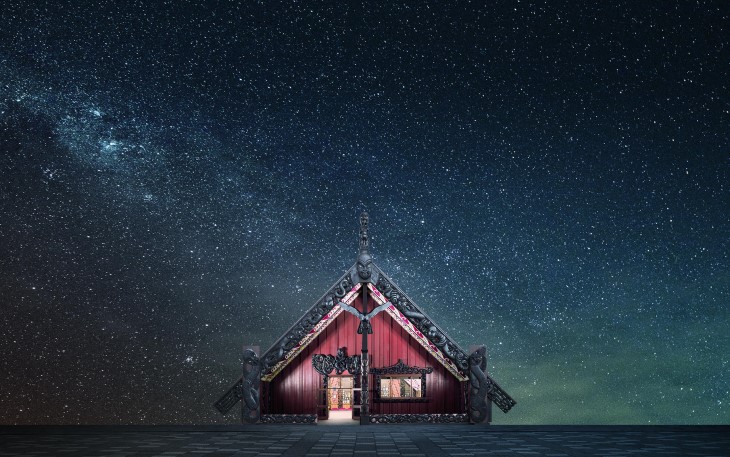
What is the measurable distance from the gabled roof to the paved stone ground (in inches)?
58.7

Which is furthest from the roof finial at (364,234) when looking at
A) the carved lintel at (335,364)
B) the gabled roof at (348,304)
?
the carved lintel at (335,364)

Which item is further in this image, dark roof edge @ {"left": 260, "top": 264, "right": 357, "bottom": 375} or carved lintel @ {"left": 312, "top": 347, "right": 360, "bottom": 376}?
carved lintel @ {"left": 312, "top": 347, "right": 360, "bottom": 376}

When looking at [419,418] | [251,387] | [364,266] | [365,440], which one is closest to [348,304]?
[364,266]

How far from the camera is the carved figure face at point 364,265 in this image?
2001 cm

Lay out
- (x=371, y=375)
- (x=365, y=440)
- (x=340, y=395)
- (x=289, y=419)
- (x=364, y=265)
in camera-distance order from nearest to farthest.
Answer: (x=365, y=440) < (x=289, y=419) < (x=364, y=265) < (x=371, y=375) < (x=340, y=395)

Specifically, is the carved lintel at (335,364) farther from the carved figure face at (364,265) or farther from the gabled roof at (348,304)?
the carved figure face at (364,265)

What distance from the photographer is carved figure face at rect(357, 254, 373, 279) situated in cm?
2001

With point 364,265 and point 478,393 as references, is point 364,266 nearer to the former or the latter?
point 364,265

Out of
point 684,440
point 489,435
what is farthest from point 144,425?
point 684,440

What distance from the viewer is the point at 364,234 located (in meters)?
20.4

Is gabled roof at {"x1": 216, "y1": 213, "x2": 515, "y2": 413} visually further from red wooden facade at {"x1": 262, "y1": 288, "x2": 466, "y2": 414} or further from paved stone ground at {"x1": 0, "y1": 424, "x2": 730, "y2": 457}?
paved stone ground at {"x1": 0, "y1": 424, "x2": 730, "y2": 457}

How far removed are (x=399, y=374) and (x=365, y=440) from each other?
5.04 meters

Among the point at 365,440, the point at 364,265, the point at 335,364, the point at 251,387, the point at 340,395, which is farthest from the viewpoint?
the point at 340,395

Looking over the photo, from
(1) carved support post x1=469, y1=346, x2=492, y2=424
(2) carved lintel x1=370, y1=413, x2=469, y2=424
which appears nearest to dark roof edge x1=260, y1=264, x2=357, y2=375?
(2) carved lintel x1=370, y1=413, x2=469, y2=424
